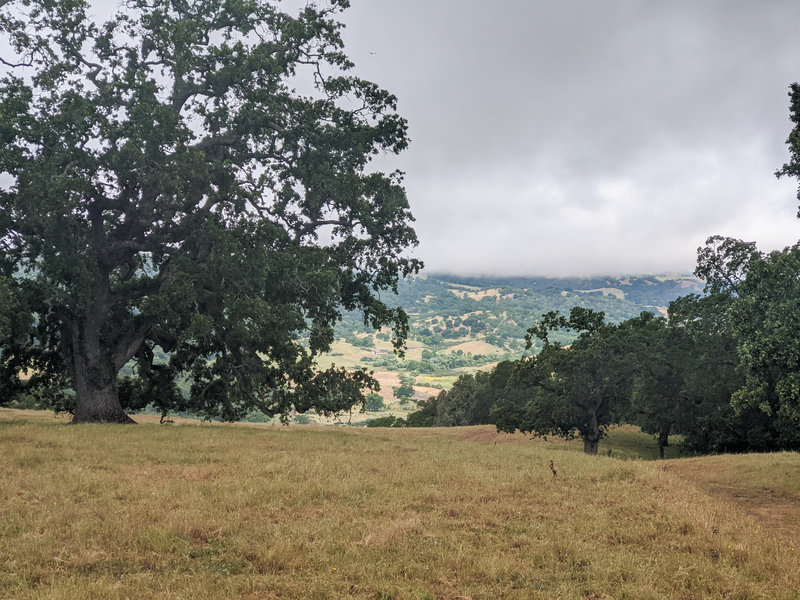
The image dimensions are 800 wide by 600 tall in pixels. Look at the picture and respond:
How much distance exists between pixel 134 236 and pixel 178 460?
1468 centimetres

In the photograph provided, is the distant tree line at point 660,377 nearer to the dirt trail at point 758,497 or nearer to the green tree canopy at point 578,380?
the green tree canopy at point 578,380

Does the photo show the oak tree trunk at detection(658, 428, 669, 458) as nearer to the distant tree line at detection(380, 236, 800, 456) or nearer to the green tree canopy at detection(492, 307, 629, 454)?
the distant tree line at detection(380, 236, 800, 456)

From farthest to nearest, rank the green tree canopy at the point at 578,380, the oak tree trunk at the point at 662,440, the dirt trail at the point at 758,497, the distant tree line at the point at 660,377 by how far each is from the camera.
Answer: the oak tree trunk at the point at 662,440, the green tree canopy at the point at 578,380, the distant tree line at the point at 660,377, the dirt trail at the point at 758,497

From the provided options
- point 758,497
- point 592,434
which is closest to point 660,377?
point 592,434

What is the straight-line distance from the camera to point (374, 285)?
27.7 meters

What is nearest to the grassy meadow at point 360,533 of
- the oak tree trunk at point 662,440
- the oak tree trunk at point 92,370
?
the oak tree trunk at point 92,370

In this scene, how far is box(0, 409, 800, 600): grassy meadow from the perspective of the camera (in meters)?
6.79

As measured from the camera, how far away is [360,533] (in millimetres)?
8688

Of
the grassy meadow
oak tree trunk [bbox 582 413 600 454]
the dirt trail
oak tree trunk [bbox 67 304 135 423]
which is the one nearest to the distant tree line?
oak tree trunk [bbox 582 413 600 454]

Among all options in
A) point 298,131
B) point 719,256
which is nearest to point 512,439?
point 719,256

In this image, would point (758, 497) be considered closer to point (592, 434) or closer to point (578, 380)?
point (578, 380)

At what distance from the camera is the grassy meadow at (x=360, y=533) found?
6.79 metres

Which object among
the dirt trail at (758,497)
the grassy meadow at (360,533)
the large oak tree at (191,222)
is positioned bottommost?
the dirt trail at (758,497)

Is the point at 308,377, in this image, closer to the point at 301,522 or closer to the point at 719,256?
the point at 301,522
